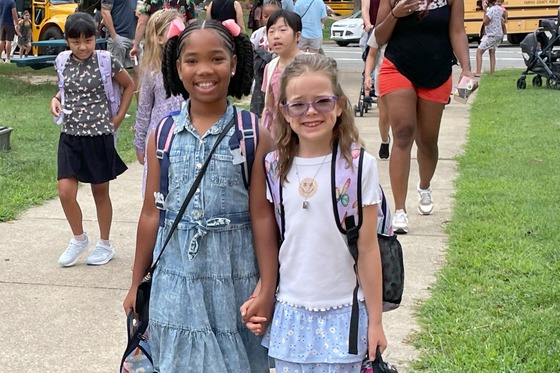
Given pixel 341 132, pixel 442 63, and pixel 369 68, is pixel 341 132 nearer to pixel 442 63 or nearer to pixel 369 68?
pixel 442 63

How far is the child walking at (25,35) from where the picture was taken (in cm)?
2295

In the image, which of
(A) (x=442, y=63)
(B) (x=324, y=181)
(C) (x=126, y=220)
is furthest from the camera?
(C) (x=126, y=220)

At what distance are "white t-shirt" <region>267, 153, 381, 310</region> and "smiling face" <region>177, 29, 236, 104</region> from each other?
Answer: 390mm

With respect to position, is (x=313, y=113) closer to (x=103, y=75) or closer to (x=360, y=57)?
(x=103, y=75)

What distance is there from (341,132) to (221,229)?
0.49 meters

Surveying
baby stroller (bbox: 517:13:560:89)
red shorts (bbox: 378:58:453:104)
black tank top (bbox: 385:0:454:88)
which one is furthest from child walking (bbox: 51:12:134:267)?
baby stroller (bbox: 517:13:560:89)

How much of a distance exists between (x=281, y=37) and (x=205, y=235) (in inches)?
119

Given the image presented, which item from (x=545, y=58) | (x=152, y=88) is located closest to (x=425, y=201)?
(x=152, y=88)

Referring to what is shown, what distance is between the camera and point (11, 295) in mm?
4793

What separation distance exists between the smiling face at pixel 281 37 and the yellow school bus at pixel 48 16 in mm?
17248

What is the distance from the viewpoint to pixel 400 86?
564 cm

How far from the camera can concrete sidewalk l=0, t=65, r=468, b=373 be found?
3.99 metres

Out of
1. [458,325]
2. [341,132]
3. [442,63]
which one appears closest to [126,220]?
[442,63]

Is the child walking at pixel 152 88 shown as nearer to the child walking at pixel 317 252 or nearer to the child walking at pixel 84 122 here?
the child walking at pixel 84 122
